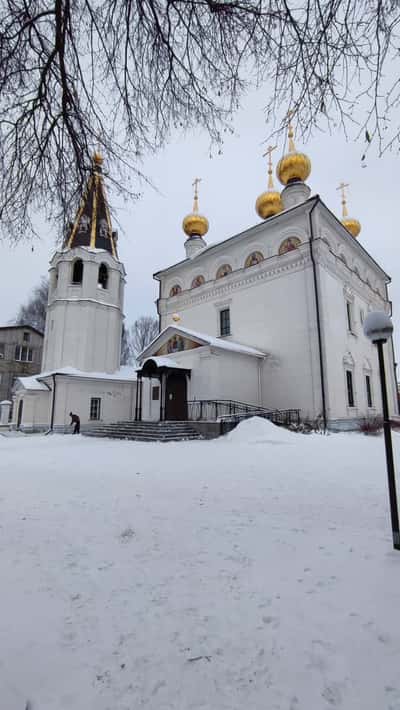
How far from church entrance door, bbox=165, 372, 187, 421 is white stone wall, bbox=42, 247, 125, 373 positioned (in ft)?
24.9

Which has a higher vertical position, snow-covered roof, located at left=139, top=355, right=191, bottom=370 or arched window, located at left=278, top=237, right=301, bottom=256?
arched window, located at left=278, top=237, right=301, bottom=256

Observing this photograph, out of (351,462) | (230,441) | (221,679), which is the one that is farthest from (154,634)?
(230,441)

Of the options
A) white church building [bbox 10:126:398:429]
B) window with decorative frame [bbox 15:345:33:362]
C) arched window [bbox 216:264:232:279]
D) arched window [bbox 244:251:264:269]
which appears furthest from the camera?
window with decorative frame [bbox 15:345:33:362]

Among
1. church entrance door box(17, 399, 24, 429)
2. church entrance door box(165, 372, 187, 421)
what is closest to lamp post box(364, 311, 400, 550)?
church entrance door box(165, 372, 187, 421)

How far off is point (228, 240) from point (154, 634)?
20.2 m

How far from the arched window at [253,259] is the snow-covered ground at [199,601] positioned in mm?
16194

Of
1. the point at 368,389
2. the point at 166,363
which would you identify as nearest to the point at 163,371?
the point at 166,363

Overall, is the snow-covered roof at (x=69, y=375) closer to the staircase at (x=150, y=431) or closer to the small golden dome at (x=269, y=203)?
the staircase at (x=150, y=431)

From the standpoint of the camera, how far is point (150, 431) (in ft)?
46.2

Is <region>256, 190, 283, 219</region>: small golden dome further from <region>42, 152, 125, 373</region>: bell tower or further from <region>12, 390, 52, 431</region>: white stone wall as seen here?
<region>12, 390, 52, 431</region>: white stone wall

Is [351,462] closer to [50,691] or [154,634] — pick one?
[154,634]

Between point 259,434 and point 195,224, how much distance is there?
711 inches

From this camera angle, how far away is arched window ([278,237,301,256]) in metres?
18.0

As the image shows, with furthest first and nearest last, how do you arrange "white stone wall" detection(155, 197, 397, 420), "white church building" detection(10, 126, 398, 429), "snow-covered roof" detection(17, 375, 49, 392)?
"snow-covered roof" detection(17, 375, 49, 392), "white stone wall" detection(155, 197, 397, 420), "white church building" detection(10, 126, 398, 429)
